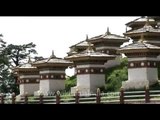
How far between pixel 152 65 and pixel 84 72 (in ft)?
14.5

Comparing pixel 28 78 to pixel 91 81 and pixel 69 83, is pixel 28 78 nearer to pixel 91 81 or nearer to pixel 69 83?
pixel 69 83

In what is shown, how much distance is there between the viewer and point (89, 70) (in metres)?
25.7

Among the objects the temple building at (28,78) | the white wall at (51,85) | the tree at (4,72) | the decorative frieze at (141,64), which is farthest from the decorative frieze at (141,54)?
the tree at (4,72)

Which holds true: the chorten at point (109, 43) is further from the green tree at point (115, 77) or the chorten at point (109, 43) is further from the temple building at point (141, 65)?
the temple building at point (141, 65)

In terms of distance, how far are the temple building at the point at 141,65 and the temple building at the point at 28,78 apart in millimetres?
9931

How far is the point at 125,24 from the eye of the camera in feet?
104

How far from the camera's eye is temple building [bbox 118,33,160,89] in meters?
23.2

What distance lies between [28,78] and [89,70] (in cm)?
767

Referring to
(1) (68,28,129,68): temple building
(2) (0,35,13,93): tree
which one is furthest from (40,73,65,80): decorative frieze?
(2) (0,35,13,93): tree

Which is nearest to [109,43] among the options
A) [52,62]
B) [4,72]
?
[52,62]

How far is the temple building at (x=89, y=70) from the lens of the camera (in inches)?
1013

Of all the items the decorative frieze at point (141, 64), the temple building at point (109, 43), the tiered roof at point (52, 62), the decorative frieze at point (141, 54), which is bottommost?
the decorative frieze at point (141, 64)
